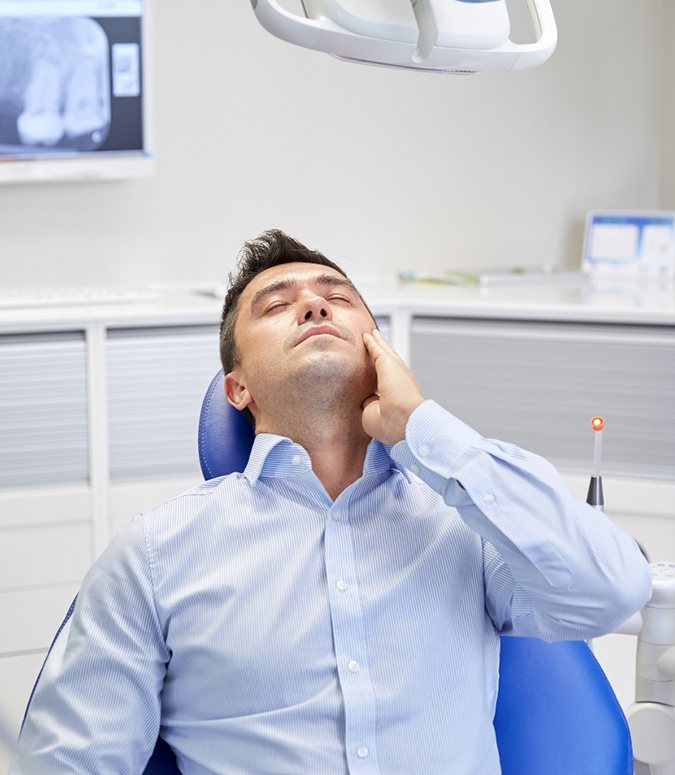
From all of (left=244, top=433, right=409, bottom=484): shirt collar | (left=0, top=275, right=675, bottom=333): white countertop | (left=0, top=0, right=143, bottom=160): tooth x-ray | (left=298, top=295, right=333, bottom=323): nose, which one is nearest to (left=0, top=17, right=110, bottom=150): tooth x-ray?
(left=0, top=0, right=143, bottom=160): tooth x-ray

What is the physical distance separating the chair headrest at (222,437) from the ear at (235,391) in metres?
0.02

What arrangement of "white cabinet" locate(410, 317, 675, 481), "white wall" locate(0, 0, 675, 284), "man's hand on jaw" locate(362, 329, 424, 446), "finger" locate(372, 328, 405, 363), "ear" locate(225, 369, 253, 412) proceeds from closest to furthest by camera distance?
"man's hand on jaw" locate(362, 329, 424, 446) → "finger" locate(372, 328, 405, 363) → "ear" locate(225, 369, 253, 412) → "white cabinet" locate(410, 317, 675, 481) → "white wall" locate(0, 0, 675, 284)

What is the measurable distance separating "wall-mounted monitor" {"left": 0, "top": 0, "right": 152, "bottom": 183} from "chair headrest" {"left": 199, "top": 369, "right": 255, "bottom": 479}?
1.48 m

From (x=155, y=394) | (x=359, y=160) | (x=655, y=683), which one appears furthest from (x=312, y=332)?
(x=359, y=160)

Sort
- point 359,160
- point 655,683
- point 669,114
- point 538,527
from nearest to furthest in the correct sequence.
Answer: point 538,527 < point 655,683 < point 359,160 < point 669,114

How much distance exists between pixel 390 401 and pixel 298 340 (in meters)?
0.19

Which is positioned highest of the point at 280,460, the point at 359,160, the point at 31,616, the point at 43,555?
the point at 359,160

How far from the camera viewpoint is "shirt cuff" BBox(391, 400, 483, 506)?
4.43ft

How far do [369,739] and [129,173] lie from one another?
78.7 inches

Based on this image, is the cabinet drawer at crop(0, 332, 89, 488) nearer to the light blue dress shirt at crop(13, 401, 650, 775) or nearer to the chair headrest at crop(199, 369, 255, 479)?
the chair headrest at crop(199, 369, 255, 479)

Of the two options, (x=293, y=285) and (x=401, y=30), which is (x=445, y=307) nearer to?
(x=293, y=285)

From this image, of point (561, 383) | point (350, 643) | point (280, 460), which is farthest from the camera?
point (561, 383)

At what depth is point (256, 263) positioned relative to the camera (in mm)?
1835

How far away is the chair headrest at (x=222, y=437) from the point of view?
1.67 m
